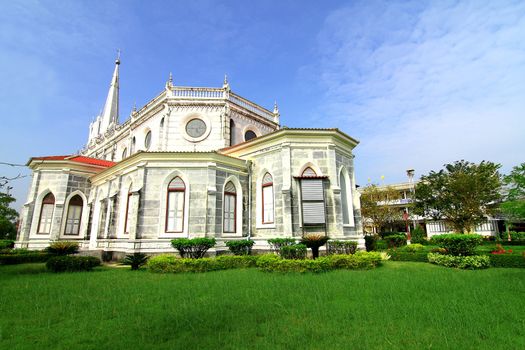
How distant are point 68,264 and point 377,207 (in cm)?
3312

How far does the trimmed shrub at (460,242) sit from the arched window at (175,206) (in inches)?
503

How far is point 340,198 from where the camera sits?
1552 centimetres

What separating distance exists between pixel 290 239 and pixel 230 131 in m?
11.9

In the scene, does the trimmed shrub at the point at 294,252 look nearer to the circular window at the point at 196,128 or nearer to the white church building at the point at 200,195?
the white church building at the point at 200,195

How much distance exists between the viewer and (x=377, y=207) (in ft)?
119

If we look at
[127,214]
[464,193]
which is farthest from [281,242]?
[464,193]

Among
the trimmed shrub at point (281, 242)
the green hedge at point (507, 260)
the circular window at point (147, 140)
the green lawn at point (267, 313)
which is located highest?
the circular window at point (147, 140)

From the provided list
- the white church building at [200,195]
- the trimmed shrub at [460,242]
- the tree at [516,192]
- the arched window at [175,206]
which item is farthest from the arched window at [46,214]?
the tree at [516,192]

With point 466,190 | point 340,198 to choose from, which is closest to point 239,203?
point 340,198

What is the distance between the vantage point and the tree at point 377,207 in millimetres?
36281

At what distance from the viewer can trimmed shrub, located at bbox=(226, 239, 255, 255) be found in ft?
48.5

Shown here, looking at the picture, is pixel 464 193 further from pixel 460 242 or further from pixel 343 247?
pixel 343 247

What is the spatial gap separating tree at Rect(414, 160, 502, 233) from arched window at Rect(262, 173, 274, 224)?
22684 millimetres

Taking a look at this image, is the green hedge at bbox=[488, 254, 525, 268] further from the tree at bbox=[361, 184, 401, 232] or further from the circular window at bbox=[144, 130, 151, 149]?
the circular window at bbox=[144, 130, 151, 149]
